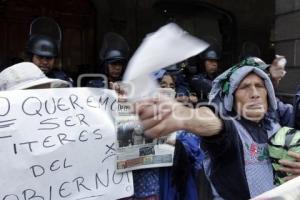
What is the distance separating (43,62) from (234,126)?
2.49 meters

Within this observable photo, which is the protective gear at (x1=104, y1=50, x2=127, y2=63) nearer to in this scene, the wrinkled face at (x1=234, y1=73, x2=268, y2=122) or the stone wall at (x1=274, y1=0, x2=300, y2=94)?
the wrinkled face at (x1=234, y1=73, x2=268, y2=122)

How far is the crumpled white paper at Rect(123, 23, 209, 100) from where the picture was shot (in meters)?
1.25

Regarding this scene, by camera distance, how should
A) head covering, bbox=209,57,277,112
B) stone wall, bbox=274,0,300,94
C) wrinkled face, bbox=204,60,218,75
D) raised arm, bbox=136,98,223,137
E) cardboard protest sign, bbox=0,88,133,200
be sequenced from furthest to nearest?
1. stone wall, bbox=274,0,300,94
2. wrinkled face, bbox=204,60,218,75
3. head covering, bbox=209,57,277,112
4. cardboard protest sign, bbox=0,88,133,200
5. raised arm, bbox=136,98,223,137

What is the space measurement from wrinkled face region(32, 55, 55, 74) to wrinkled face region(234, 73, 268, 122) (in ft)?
7.13

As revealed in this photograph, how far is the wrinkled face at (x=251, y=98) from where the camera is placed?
225 centimetres

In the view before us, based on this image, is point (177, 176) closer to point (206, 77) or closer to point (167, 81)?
point (167, 81)

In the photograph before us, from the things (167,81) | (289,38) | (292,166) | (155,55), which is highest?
(289,38)

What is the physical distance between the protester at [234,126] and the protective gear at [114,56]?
2.12 m

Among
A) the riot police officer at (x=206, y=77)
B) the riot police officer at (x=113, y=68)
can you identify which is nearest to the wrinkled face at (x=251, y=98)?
the riot police officer at (x=113, y=68)

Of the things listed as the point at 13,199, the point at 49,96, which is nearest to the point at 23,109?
the point at 49,96

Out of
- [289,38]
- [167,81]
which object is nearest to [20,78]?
[167,81]

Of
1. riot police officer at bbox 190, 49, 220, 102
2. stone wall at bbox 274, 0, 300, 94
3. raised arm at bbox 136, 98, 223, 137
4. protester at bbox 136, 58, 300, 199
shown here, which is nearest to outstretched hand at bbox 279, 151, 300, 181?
protester at bbox 136, 58, 300, 199

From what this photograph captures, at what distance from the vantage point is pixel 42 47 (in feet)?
14.5

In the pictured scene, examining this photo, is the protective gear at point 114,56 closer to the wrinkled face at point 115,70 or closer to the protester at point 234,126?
the wrinkled face at point 115,70
